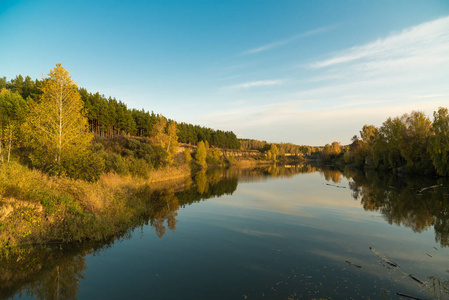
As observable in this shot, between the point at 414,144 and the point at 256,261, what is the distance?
62401 millimetres

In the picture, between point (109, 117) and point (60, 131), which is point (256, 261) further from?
point (109, 117)

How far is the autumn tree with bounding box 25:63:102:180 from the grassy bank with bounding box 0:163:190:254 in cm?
368

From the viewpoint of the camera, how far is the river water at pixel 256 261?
8.53m

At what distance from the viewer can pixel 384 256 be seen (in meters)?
11.5

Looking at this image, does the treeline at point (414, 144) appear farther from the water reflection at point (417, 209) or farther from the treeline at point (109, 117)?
the treeline at point (109, 117)

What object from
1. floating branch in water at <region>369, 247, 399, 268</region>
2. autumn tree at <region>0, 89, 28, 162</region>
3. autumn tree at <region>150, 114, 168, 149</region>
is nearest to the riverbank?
autumn tree at <region>0, 89, 28, 162</region>

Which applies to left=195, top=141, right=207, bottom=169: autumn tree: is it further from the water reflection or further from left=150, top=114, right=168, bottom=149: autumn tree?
the water reflection

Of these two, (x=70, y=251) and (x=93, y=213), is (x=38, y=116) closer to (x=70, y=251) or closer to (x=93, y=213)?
(x=93, y=213)

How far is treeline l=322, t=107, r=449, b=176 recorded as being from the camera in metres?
42.6

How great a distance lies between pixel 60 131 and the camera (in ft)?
70.2

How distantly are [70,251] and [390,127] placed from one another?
7863cm

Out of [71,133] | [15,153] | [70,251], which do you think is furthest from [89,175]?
[15,153]

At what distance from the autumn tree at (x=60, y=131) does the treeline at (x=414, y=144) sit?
186ft

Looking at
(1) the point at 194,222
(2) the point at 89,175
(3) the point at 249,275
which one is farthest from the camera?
(2) the point at 89,175
